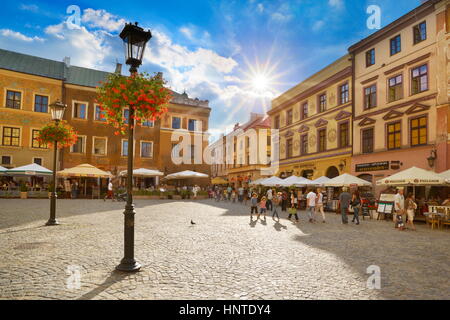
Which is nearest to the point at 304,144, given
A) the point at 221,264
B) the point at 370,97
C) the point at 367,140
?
the point at 367,140

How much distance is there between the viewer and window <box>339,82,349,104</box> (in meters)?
24.6

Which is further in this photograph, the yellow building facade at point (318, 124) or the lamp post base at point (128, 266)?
the yellow building facade at point (318, 124)

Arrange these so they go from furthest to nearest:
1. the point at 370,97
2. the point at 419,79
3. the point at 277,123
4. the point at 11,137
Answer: the point at 277,123
the point at 11,137
the point at 370,97
the point at 419,79

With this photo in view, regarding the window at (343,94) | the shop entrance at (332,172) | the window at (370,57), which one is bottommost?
the shop entrance at (332,172)

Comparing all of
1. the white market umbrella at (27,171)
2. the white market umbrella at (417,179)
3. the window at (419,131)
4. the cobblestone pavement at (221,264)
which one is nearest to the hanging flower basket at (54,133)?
the cobblestone pavement at (221,264)

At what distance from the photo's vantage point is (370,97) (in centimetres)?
2217

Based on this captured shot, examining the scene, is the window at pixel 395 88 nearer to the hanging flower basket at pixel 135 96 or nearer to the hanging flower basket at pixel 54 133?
the hanging flower basket at pixel 135 96

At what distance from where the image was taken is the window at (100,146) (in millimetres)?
33156

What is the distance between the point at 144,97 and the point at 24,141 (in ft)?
98.2

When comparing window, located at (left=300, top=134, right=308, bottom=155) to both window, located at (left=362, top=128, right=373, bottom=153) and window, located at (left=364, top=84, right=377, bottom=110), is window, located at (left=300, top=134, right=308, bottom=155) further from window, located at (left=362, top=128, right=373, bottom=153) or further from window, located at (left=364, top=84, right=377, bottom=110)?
window, located at (left=364, top=84, right=377, bottom=110)

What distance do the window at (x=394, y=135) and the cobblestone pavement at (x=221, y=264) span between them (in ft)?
36.9

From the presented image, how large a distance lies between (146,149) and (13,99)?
556 inches

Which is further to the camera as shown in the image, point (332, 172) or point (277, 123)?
point (277, 123)

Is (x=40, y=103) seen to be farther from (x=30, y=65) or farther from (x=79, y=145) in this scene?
(x=79, y=145)
